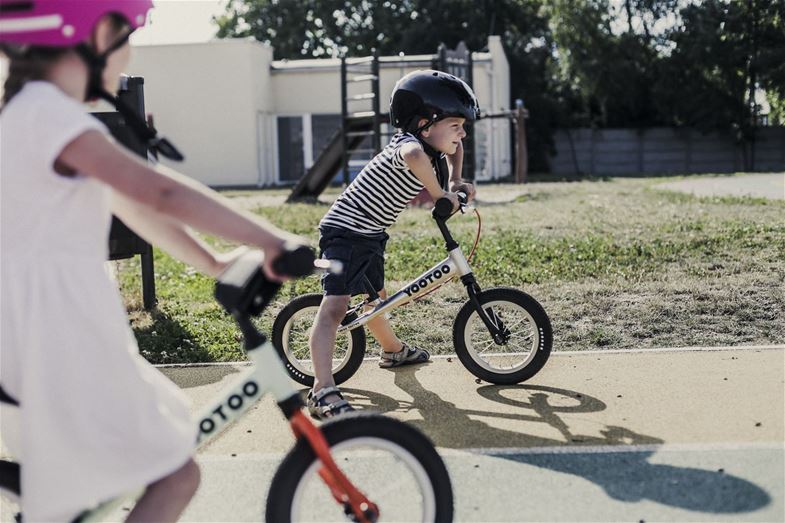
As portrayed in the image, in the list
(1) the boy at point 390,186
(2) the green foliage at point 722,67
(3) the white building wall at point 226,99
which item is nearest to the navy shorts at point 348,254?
(1) the boy at point 390,186

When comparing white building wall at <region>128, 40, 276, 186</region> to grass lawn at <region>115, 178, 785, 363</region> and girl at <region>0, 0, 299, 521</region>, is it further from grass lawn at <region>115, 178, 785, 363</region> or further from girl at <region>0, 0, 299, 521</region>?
girl at <region>0, 0, 299, 521</region>

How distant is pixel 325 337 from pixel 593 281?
3842 millimetres

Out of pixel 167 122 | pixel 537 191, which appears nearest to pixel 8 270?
pixel 537 191

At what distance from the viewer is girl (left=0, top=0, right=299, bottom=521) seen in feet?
7.48

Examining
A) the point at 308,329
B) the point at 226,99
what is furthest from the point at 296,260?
the point at 226,99

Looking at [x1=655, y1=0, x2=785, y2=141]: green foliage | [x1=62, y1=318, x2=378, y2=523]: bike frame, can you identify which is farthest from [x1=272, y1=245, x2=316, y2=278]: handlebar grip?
[x1=655, y1=0, x2=785, y2=141]: green foliage

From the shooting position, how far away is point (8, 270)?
2.34m

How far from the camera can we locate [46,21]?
2318mm

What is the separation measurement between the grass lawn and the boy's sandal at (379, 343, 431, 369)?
1.46 feet

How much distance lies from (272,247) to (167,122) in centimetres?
3044

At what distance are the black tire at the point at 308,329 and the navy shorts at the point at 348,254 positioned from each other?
38 cm

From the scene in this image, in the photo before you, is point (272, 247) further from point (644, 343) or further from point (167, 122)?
point (167, 122)

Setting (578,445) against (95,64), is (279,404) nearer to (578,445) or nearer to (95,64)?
(95,64)

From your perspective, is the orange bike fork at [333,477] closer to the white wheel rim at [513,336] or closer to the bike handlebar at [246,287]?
the bike handlebar at [246,287]
